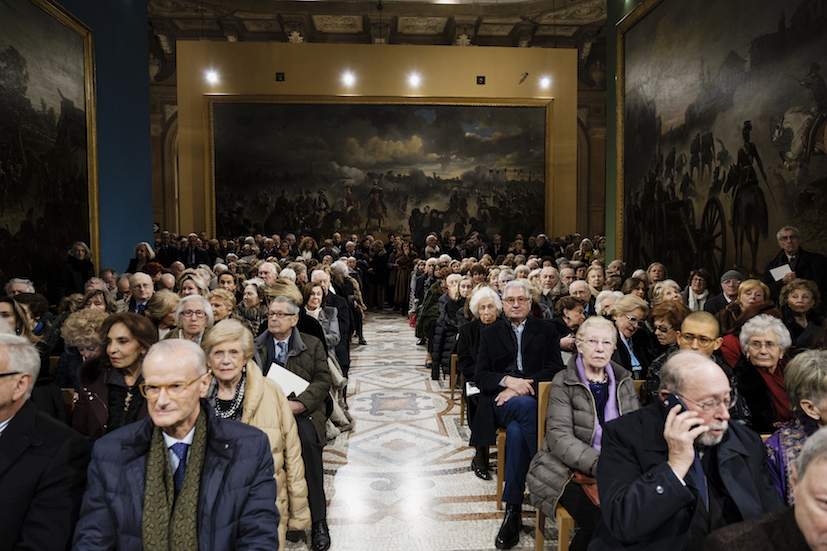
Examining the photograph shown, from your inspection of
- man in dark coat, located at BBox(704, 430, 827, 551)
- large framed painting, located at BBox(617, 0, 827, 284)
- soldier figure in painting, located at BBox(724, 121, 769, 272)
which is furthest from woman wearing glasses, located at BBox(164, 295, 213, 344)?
soldier figure in painting, located at BBox(724, 121, 769, 272)

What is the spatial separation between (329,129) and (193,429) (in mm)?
19095

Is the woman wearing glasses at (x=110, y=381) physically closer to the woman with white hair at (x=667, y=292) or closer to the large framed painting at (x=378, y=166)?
the woman with white hair at (x=667, y=292)

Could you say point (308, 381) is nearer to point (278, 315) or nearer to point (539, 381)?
point (278, 315)

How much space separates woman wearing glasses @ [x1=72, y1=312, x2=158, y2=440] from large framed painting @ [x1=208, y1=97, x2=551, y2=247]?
17.3 meters

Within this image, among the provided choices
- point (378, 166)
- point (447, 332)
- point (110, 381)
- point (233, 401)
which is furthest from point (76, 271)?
point (378, 166)

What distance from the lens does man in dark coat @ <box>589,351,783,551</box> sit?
2.14 m

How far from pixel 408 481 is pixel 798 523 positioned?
3.73 m

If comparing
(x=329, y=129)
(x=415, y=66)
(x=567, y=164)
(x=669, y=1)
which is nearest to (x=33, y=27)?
(x=669, y=1)

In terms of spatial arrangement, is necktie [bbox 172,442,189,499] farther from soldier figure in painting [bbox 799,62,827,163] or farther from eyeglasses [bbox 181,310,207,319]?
soldier figure in painting [bbox 799,62,827,163]

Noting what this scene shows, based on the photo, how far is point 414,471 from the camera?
5230 mm

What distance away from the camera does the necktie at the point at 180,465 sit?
2324 mm

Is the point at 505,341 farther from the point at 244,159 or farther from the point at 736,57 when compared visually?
the point at 244,159

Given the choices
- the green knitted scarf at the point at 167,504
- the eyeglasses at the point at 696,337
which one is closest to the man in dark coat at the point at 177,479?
the green knitted scarf at the point at 167,504

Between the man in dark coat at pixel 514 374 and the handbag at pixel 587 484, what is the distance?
785 mm
